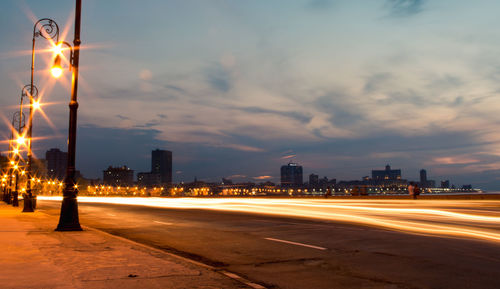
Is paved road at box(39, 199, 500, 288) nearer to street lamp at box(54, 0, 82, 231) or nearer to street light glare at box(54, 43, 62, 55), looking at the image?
street lamp at box(54, 0, 82, 231)

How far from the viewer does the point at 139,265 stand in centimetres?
830

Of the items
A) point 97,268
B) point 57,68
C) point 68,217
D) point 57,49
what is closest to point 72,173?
point 68,217

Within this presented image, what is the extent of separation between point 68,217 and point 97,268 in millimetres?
7725

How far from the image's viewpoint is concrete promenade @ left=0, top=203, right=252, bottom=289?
673cm

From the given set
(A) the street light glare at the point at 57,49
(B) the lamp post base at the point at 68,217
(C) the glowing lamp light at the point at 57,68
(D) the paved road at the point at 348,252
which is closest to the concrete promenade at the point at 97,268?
(D) the paved road at the point at 348,252

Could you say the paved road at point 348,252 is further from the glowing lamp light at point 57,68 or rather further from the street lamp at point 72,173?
the glowing lamp light at point 57,68

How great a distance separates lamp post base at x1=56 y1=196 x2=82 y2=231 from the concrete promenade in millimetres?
3179

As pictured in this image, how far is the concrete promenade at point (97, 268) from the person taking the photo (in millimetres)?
6730

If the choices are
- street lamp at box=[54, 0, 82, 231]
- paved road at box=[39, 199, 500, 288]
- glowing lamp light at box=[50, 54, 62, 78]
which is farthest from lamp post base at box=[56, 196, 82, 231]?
glowing lamp light at box=[50, 54, 62, 78]

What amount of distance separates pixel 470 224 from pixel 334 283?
1070 cm

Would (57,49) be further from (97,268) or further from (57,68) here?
(97,268)

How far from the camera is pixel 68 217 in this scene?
48.9ft

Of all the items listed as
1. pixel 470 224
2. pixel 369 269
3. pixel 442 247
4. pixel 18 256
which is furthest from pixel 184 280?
pixel 470 224

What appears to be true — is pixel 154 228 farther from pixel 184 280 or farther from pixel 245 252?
pixel 184 280
